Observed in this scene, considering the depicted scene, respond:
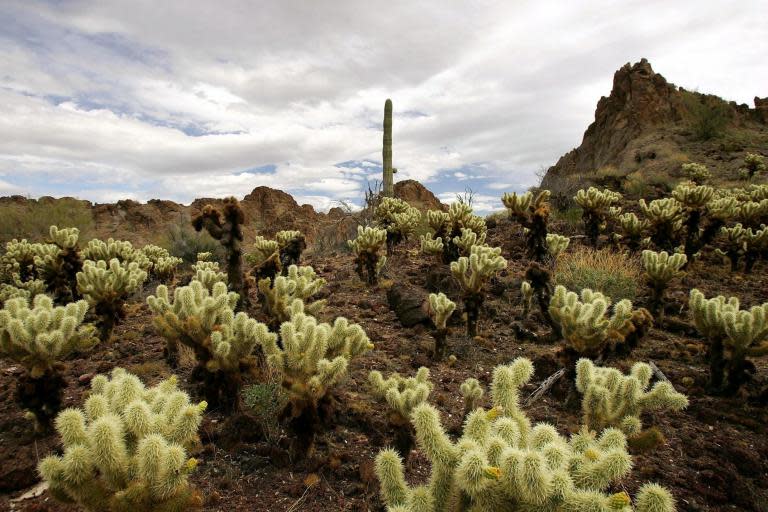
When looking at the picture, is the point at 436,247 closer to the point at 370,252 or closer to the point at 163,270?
the point at 370,252

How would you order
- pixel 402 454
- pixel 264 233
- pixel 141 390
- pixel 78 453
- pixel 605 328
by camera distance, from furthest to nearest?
1. pixel 264 233
2. pixel 605 328
3. pixel 402 454
4. pixel 141 390
5. pixel 78 453

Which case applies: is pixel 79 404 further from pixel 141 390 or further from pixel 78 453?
pixel 78 453

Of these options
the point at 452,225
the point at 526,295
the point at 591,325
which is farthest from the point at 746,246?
the point at 591,325

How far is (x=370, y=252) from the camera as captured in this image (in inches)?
321

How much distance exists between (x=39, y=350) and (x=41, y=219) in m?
22.4

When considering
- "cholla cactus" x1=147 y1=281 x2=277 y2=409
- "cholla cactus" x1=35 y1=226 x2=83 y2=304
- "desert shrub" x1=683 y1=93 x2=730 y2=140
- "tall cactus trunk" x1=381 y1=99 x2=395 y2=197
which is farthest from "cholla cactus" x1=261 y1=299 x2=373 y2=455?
"desert shrub" x1=683 y1=93 x2=730 y2=140

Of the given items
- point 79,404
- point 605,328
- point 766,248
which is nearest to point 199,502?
point 79,404

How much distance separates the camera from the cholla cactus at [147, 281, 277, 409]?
3.83m

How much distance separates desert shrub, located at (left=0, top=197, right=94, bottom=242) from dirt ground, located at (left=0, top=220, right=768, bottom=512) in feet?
58.8

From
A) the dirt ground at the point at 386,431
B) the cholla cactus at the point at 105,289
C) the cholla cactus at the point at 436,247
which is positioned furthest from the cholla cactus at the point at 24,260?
the cholla cactus at the point at 436,247

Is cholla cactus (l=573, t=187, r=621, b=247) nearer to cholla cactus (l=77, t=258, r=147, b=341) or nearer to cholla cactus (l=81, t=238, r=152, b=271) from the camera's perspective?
cholla cactus (l=77, t=258, r=147, b=341)

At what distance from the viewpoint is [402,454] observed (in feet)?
11.2

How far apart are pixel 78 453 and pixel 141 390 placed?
56cm

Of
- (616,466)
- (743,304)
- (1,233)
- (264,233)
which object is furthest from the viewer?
(264,233)
